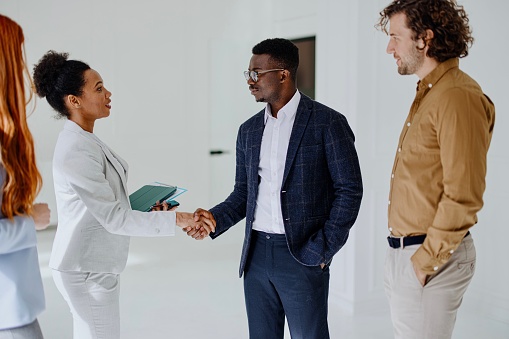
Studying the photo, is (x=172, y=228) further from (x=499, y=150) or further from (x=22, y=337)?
(x=499, y=150)

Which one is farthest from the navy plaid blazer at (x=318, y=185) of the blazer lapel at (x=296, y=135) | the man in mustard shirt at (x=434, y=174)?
the man in mustard shirt at (x=434, y=174)

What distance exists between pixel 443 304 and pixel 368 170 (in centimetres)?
237

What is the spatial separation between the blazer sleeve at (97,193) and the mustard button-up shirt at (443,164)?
1015 mm

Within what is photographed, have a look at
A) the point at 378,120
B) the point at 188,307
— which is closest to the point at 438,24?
the point at 378,120

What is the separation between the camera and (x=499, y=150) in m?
4.03

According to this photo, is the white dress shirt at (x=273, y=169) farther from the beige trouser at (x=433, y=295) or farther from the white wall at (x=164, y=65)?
the white wall at (x=164, y=65)

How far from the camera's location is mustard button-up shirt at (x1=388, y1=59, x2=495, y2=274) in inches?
65.3

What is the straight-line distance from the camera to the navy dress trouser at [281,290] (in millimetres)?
2250

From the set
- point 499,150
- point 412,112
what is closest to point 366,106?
point 499,150

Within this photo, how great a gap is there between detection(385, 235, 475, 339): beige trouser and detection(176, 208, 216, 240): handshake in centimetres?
94

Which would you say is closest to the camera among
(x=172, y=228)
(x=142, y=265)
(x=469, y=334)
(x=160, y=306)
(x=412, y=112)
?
(x=412, y=112)

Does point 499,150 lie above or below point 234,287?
above

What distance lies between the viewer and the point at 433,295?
5.75 feet

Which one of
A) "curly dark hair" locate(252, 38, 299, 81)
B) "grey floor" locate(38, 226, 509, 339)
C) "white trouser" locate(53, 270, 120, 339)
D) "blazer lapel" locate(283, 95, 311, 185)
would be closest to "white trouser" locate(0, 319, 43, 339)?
"white trouser" locate(53, 270, 120, 339)
